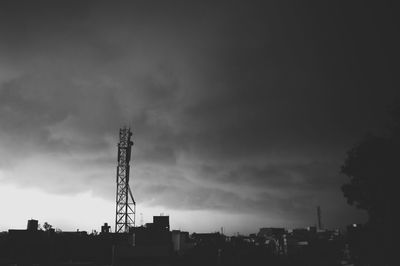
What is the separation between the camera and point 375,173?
2770 centimetres

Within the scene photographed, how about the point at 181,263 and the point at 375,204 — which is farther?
the point at 181,263

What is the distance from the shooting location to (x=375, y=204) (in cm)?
2866

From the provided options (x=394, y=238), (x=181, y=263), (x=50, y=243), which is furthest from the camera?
(x=50, y=243)

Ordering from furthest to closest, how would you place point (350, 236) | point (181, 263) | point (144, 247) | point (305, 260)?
1. point (305, 260)
2. point (181, 263)
3. point (144, 247)
4. point (350, 236)

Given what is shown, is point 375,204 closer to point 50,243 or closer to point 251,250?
point 251,250

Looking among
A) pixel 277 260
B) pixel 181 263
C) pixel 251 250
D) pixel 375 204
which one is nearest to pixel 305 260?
pixel 277 260

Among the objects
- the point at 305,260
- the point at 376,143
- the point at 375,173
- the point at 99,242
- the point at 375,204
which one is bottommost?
the point at 305,260

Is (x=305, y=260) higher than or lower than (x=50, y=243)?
lower

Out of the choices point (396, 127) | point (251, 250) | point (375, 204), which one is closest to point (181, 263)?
point (251, 250)

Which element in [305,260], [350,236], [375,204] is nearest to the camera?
[375,204]

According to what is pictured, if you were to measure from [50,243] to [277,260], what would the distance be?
36.1 m

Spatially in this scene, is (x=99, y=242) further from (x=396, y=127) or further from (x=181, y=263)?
(x=396, y=127)

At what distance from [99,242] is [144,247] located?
2110cm

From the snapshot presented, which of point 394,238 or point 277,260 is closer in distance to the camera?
point 394,238
